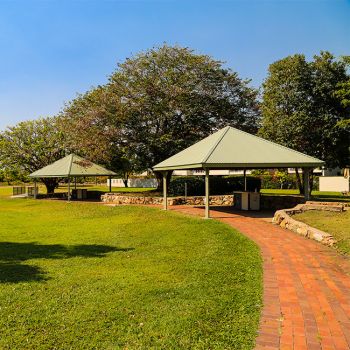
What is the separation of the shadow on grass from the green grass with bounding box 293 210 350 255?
18.6 feet

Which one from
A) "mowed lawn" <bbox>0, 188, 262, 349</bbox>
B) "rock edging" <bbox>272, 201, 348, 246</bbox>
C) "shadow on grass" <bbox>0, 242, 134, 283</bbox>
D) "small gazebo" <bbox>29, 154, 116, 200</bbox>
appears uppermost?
"small gazebo" <bbox>29, 154, 116, 200</bbox>

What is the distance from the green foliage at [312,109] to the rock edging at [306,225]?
32.1 feet

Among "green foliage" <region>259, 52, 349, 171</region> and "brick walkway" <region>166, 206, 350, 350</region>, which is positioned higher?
"green foliage" <region>259, 52, 349, 171</region>

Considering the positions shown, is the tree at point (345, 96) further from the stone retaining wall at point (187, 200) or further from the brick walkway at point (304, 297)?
A: the brick walkway at point (304, 297)

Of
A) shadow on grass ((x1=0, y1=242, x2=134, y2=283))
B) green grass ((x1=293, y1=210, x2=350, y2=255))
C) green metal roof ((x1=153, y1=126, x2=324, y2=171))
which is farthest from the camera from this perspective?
green metal roof ((x1=153, y1=126, x2=324, y2=171))

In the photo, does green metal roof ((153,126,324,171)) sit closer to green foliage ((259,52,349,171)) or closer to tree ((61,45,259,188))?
green foliage ((259,52,349,171))

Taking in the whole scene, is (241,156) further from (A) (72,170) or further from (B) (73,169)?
(B) (73,169)

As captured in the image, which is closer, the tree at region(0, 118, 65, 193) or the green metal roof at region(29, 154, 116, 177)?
the green metal roof at region(29, 154, 116, 177)

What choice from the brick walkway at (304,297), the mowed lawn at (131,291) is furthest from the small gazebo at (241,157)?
the brick walkway at (304,297)

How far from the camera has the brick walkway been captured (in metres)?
4.49

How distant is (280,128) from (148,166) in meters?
10.8

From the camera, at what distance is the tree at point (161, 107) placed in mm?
28250

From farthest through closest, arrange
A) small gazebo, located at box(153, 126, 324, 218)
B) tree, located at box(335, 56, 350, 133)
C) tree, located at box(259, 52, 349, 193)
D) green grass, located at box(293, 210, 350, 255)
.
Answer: tree, located at box(259, 52, 349, 193), tree, located at box(335, 56, 350, 133), small gazebo, located at box(153, 126, 324, 218), green grass, located at box(293, 210, 350, 255)

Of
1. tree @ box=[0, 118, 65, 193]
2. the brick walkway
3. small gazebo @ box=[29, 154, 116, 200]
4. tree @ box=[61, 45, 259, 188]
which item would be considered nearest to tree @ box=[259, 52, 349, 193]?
tree @ box=[61, 45, 259, 188]
